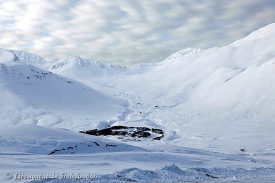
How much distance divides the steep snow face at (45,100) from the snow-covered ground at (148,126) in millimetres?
207

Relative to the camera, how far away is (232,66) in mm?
146125

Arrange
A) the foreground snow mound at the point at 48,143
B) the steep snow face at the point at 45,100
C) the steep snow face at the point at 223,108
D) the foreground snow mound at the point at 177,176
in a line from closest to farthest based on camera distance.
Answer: the foreground snow mound at the point at 177,176 < the foreground snow mound at the point at 48,143 < the steep snow face at the point at 223,108 < the steep snow face at the point at 45,100

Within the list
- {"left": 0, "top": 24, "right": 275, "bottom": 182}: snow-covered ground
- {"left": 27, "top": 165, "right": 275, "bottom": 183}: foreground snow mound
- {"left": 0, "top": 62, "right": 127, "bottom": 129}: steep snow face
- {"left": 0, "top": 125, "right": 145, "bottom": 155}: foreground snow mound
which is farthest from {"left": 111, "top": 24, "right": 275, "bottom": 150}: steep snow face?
{"left": 27, "top": 165, "right": 275, "bottom": 183}: foreground snow mound

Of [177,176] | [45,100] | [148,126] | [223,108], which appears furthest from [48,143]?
[45,100]

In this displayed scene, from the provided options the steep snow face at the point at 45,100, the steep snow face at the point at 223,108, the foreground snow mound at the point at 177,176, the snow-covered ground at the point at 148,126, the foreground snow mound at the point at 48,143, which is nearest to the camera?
the foreground snow mound at the point at 177,176

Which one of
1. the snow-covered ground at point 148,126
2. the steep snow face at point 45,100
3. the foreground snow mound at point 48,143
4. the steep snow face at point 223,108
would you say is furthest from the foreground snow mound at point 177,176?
the steep snow face at point 45,100

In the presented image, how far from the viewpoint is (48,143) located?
25.8 metres

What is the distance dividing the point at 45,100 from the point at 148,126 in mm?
32100

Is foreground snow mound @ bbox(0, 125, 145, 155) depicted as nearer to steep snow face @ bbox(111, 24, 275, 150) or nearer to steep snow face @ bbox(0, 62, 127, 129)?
steep snow face @ bbox(111, 24, 275, 150)

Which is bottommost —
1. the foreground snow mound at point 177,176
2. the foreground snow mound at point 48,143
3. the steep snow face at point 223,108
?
the foreground snow mound at point 177,176

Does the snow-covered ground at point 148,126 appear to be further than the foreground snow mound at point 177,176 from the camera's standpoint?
Yes

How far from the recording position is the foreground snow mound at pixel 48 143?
2434 cm

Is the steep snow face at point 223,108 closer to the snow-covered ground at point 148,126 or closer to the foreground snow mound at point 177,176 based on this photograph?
the snow-covered ground at point 148,126

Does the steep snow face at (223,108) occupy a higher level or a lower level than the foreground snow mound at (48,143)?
higher
